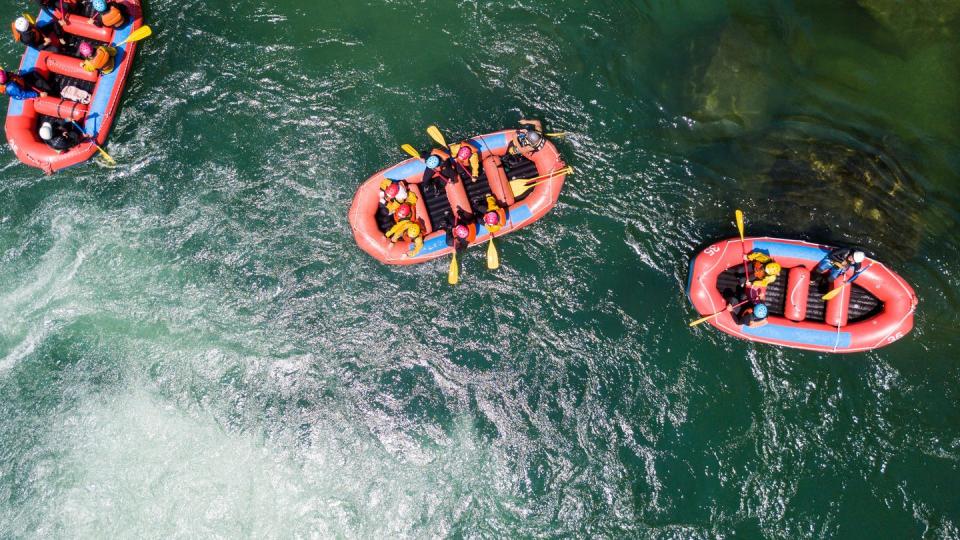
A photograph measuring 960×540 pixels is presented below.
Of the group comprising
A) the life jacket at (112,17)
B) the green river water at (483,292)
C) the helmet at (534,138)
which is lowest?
the green river water at (483,292)

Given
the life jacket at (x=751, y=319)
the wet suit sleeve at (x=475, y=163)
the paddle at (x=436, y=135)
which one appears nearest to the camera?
the life jacket at (x=751, y=319)

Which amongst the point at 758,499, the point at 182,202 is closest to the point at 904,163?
the point at 758,499

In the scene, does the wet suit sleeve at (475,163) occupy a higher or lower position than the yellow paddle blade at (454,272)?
higher

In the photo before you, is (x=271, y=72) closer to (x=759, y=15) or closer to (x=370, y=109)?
(x=370, y=109)

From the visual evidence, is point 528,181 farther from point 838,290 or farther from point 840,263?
point 838,290

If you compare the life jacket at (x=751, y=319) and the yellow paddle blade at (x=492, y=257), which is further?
the yellow paddle blade at (x=492, y=257)

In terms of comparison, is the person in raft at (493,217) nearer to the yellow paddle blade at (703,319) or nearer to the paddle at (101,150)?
the yellow paddle blade at (703,319)

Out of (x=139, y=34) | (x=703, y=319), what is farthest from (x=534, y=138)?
(x=139, y=34)

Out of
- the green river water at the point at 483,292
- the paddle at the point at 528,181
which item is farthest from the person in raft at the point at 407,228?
the paddle at the point at 528,181
